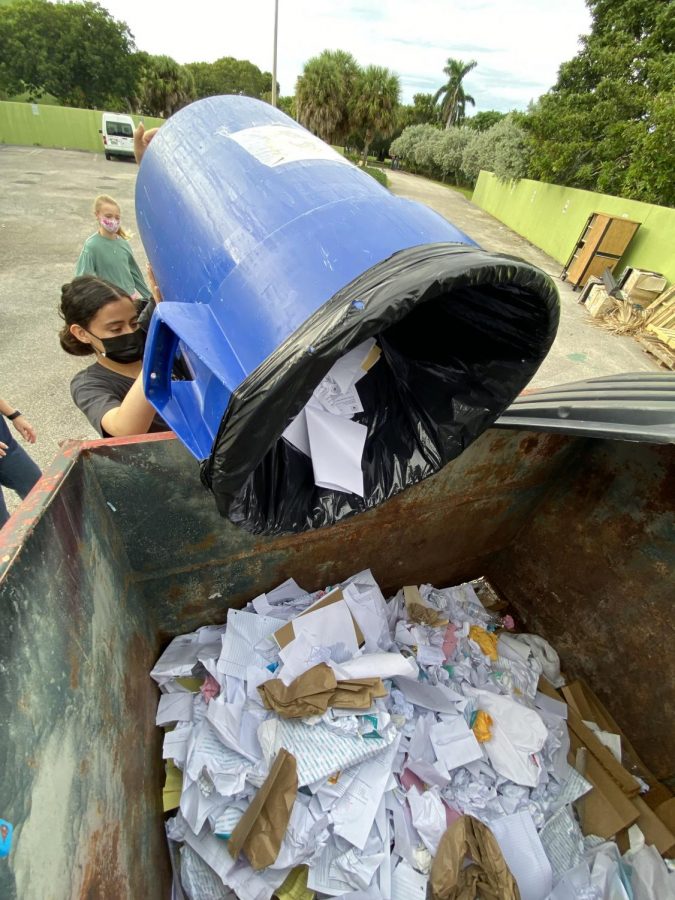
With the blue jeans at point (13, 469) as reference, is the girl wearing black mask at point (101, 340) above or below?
above

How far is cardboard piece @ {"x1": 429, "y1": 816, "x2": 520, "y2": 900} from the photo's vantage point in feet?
4.98

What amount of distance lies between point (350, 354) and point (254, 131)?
0.79 m

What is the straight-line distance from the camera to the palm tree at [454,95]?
36.8 meters

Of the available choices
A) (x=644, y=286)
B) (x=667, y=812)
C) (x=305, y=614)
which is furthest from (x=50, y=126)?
(x=667, y=812)

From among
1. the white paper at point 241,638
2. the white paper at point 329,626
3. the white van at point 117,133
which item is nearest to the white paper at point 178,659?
the white paper at point 241,638

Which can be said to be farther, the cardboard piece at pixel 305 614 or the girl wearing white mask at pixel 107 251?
the girl wearing white mask at pixel 107 251

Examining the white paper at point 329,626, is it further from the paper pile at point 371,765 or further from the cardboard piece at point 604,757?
the cardboard piece at point 604,757

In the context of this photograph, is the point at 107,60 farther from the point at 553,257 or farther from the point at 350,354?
the point at 350,354

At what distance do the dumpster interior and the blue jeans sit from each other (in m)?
1.07

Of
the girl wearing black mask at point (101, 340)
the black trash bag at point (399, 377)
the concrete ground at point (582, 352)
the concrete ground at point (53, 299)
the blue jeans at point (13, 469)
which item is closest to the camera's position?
the black trash bag at point (399, 377)

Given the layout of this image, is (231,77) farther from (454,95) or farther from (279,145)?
(279,145)

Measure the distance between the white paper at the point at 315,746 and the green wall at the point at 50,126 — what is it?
79.0 feet

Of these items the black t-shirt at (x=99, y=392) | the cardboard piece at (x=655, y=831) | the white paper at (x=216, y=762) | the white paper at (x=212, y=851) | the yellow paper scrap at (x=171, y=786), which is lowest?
the cardboard piece at (x=655, y=831)

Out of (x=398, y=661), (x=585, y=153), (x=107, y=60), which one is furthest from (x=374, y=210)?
(x=107, y=60)
